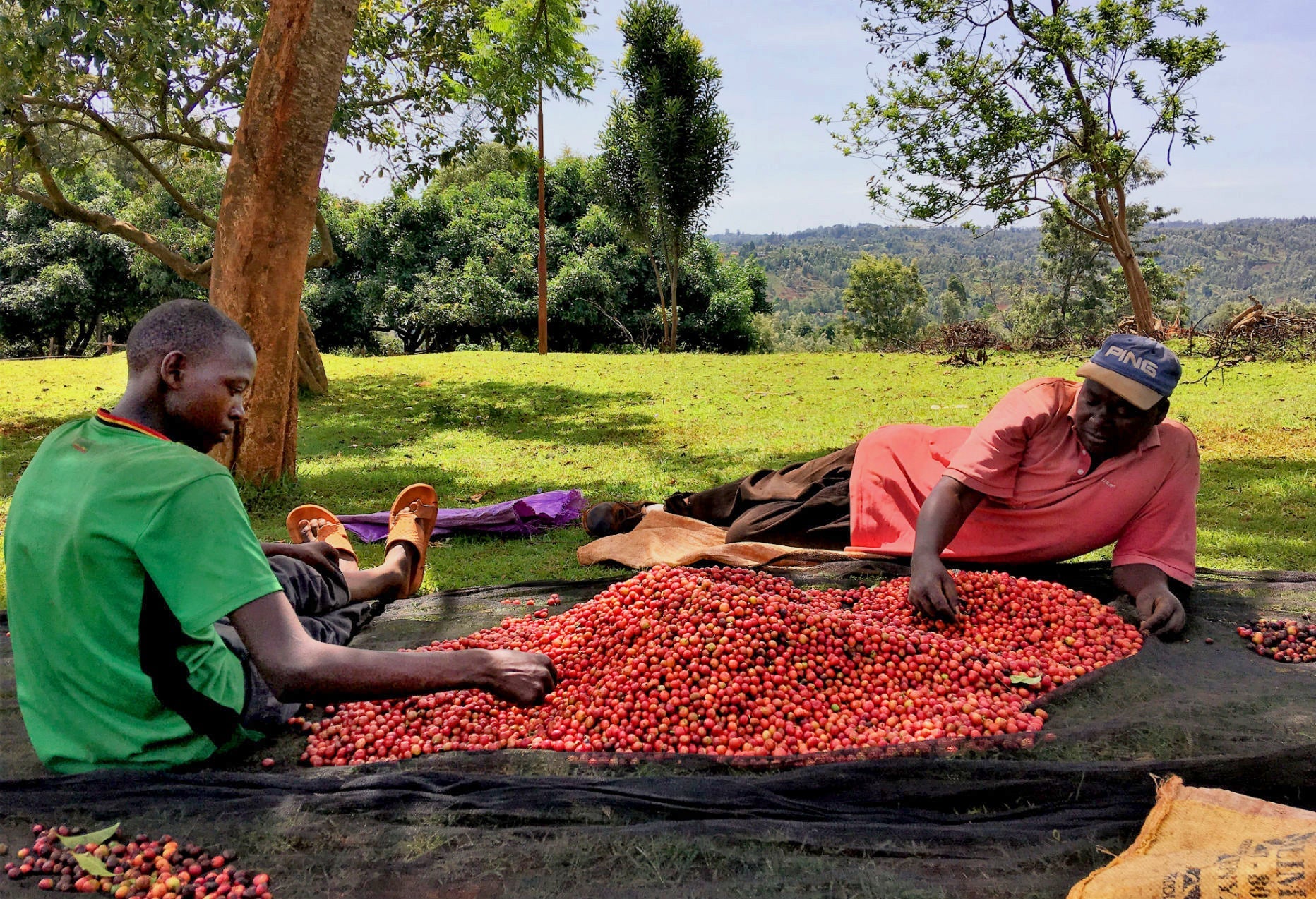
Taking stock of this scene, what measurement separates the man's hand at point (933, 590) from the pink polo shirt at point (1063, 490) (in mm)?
404

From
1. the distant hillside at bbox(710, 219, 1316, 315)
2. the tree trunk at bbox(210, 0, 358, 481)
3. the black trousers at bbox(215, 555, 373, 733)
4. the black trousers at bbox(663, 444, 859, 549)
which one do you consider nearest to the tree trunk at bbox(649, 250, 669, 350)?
the tree trunk at bbox(210, 0, 358, 481)

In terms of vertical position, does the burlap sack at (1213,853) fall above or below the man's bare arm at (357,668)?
below

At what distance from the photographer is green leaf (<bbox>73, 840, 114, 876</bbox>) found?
6.46 ft

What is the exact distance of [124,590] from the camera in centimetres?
208

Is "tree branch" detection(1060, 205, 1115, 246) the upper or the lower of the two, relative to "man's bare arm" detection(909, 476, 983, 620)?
upper

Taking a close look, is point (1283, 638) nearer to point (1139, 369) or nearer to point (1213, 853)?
point (1139, 369)

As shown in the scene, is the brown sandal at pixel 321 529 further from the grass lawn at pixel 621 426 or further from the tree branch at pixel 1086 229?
the tree branch at pixel 1086 229

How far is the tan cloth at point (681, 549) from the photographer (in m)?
4.24

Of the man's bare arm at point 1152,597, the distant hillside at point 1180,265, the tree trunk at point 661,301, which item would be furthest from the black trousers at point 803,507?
the distant hillside at point 1180,265

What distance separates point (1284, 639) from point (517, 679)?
2.76 metres

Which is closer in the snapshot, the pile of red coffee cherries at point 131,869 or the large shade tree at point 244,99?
the pile of red coffee cherries at point 131,869

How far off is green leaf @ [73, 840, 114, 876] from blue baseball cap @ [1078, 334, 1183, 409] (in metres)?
3.24

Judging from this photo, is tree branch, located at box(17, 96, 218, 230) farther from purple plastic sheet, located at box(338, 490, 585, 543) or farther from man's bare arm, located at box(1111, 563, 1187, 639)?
man's bare arm, located at box(1111, 563, 1187, 639)

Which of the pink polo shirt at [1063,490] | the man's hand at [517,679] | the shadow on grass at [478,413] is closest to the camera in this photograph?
the man's hand at [517,679]
